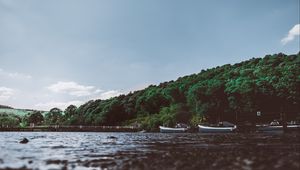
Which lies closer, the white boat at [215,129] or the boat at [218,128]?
the white boat at [215,129]

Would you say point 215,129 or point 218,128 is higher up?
point 218,128

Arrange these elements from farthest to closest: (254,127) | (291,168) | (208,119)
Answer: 1. (208,119)
2. (254,127)
3. (291,168)

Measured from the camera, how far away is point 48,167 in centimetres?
2630

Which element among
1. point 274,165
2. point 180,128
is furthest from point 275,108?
point 274,165

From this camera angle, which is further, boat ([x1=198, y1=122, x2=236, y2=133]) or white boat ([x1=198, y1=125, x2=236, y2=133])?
boat ([x1=198, y1=122, x2=236, y2=133])

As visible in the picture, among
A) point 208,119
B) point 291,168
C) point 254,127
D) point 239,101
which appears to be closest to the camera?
point 291,168

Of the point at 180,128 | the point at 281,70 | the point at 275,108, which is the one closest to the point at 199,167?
the point at 180,128

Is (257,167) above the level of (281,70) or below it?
below

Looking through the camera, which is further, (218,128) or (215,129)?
(215,129)

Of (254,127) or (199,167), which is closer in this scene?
(199,167)

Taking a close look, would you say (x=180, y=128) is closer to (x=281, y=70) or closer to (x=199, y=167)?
(x=281, y=70)

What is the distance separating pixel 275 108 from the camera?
157 metres

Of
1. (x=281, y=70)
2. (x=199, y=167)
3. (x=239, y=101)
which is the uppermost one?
(x=281, y=70)

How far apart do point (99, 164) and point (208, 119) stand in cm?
15147
